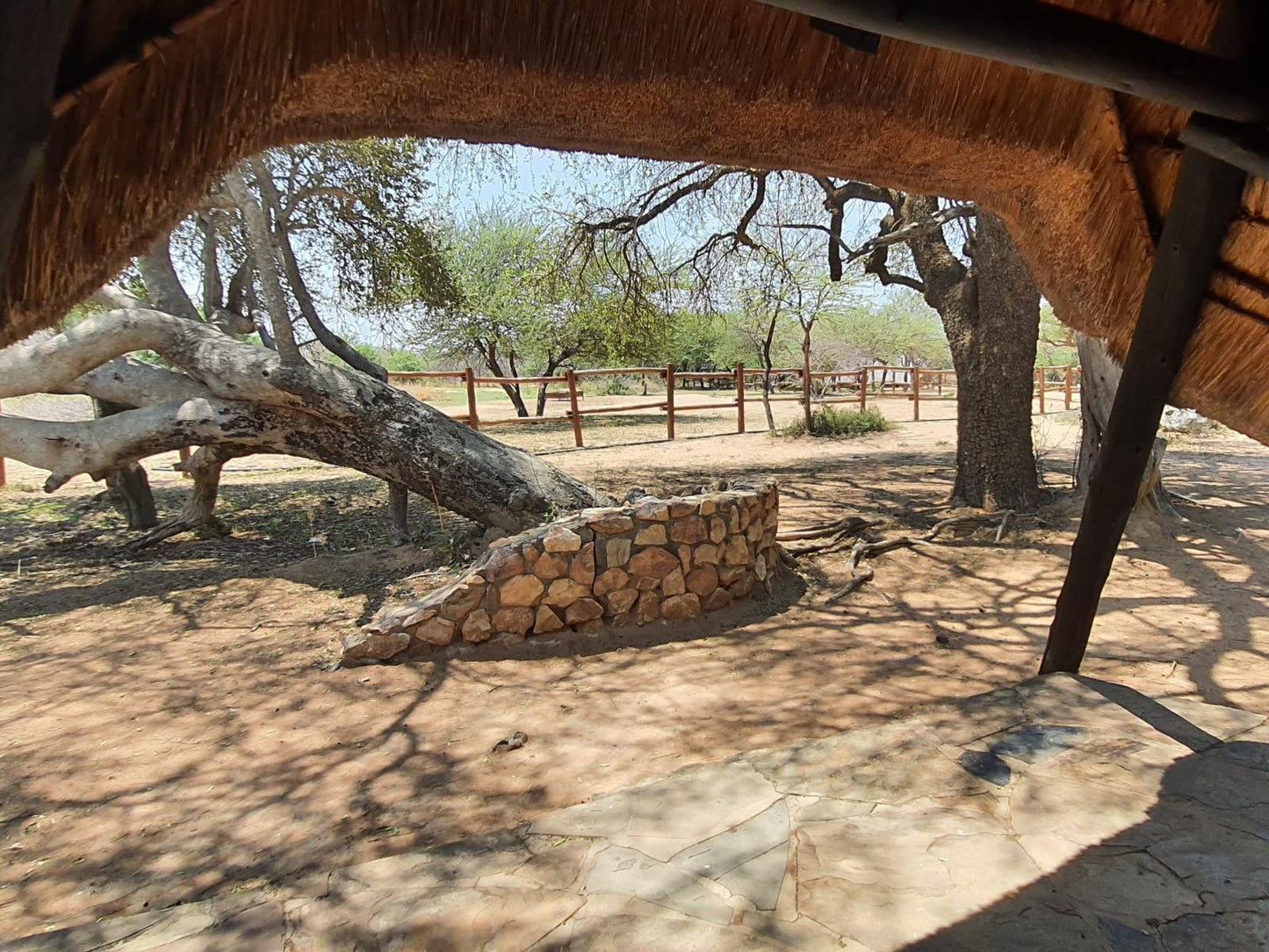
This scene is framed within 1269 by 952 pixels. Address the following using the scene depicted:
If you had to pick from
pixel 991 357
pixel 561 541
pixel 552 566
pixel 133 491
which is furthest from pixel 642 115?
pixel 133 491

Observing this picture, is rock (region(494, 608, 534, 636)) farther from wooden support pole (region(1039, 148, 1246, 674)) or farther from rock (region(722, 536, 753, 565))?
wooden support pole (region(1039, 148, 1246, 674))

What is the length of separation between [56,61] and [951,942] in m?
2.17

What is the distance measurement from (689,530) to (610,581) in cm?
60

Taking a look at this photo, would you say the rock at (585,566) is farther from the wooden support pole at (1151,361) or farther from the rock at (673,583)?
the wooden support pole at (1151,361)

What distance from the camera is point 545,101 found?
168 centimetres

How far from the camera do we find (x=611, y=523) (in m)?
4.08

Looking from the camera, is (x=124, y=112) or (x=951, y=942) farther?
(x=951, y=942)

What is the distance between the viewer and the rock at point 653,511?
4.14 meters

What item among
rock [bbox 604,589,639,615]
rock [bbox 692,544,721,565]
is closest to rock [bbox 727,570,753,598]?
rock [bbox 692,544,721,565]

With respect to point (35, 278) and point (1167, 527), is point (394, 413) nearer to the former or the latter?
point (35, 278)

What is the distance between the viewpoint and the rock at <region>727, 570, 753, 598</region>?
459 cm

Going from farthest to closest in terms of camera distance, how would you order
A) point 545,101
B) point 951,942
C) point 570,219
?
point 570,219 < point 545,101 < point 951,942

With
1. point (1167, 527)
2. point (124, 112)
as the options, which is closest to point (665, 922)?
point (124, 112)

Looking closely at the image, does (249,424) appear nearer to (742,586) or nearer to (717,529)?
(717,529)
